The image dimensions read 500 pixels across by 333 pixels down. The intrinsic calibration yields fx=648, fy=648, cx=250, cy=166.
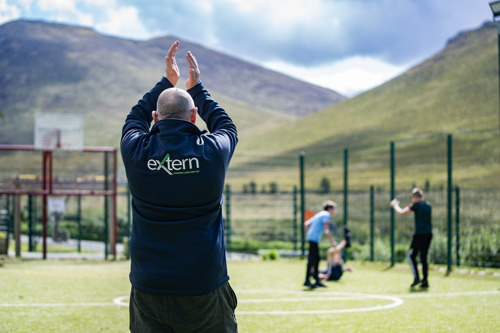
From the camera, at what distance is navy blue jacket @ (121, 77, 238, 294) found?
3014mm

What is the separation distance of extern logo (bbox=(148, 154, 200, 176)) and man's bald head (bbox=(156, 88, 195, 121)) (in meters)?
0.23

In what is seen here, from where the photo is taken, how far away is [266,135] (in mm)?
144250

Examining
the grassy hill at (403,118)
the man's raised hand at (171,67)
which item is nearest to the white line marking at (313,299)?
the man's raised hand at (171,67)

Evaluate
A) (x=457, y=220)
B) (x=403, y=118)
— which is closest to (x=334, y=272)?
(x=457, y=220)

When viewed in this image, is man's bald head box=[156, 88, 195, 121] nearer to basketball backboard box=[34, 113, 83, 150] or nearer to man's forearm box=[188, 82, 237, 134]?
man's forearm box=[188, 82, 237, 134]

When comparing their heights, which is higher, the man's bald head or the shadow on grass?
the man's bald head

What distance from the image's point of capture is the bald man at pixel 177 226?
3014mm

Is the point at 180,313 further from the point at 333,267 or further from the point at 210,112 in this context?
the point at 333,267

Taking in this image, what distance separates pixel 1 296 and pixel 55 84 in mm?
156409

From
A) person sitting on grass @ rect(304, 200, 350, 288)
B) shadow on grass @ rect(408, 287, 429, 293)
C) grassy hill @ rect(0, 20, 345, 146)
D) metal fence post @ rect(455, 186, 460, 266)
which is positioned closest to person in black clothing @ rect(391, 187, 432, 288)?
shadow on grass @ rect(408, 287, 429, 293)

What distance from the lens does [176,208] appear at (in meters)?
3.02

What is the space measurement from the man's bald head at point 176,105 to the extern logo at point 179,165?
0.23 meters

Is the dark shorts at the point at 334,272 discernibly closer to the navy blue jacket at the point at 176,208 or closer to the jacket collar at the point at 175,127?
the navy blue jacket at the point at 176,208

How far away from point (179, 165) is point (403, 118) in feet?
368
